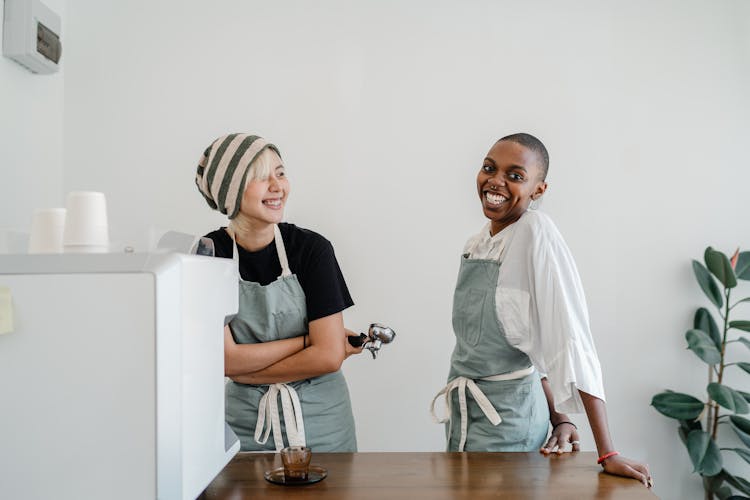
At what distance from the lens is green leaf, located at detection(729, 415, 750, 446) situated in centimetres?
258

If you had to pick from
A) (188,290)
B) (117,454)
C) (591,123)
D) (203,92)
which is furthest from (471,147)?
(117,454)

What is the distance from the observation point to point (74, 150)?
269cm

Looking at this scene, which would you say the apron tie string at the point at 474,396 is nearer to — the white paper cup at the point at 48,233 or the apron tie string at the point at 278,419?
the apron tie string at the point at 278,419

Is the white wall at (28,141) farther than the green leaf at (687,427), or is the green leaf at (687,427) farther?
the green leaf at (687,427)

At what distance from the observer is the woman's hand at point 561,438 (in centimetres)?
150

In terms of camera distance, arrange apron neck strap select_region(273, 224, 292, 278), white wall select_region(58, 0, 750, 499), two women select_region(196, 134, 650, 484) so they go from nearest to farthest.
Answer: two women select_region(196, 134, 650, 484) → apron neck strap select_region(273, 224, 292, 278) → white wall select_region(58, 0, 750, 499)

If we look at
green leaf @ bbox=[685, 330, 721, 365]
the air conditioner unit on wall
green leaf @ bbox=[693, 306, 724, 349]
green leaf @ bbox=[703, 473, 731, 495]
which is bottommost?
green leaf @ bbox=[703, 473, 731, 495]

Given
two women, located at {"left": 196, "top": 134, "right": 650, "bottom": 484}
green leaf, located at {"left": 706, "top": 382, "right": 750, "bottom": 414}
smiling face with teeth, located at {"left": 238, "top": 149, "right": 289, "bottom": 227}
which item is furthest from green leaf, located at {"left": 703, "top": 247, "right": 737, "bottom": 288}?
smiling face with teeth, located at {"left": 238, "top": 149, "right": 289, "bottom": 227}

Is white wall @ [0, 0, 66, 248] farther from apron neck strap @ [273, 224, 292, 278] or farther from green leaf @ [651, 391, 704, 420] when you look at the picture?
green leaf @ [651, 391, 704, 420]

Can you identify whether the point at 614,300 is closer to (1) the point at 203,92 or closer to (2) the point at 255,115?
(2) the point at 255,115

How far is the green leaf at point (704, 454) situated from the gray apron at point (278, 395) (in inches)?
56.8

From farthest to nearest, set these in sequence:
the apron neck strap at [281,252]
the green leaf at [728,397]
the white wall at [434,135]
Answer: the white wall at [434,135], the green leaf at [728,397], the apron neck strap at [281,252]

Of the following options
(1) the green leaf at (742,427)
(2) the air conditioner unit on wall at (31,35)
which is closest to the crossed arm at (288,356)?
(2) the air conditioner unit on wall at (31,35)

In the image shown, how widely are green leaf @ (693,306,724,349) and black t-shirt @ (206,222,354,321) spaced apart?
1.57 metres
